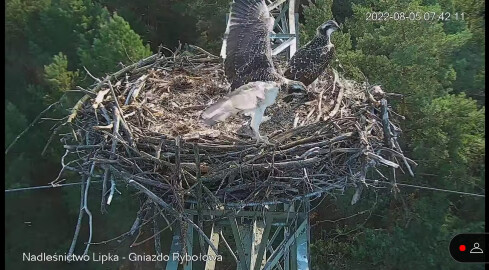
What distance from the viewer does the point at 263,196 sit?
1940 millimetres

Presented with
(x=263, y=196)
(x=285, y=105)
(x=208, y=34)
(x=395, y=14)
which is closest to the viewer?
(x=263, y=196)

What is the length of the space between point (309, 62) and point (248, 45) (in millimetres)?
267

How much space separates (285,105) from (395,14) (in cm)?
182

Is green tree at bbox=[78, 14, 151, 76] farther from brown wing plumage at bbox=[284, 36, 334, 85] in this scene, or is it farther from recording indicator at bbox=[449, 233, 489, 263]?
recording indicator at bbox=[449, 233, 489, 263]

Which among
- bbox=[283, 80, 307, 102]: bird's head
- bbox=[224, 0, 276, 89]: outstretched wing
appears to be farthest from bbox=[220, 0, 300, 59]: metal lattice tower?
bbox=[283, 80, 307, 102]: bird's head

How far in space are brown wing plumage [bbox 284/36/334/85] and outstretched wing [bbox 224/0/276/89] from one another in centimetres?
11

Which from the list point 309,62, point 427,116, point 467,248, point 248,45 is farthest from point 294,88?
point 427,116

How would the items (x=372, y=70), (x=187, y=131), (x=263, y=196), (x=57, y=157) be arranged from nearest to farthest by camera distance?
(x=263, y=196)
(x=187, y=131)
(x=372, y=70)
(x=57, y=157)

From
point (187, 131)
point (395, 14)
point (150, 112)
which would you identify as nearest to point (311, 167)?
point (187, 131)

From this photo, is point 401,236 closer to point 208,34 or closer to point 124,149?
point 208,34

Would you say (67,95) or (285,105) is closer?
(285,105)

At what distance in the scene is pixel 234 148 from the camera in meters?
2.00

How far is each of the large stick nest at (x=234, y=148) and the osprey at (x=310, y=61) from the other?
111mm

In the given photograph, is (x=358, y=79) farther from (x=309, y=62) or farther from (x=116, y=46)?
(x=116, y=46)
